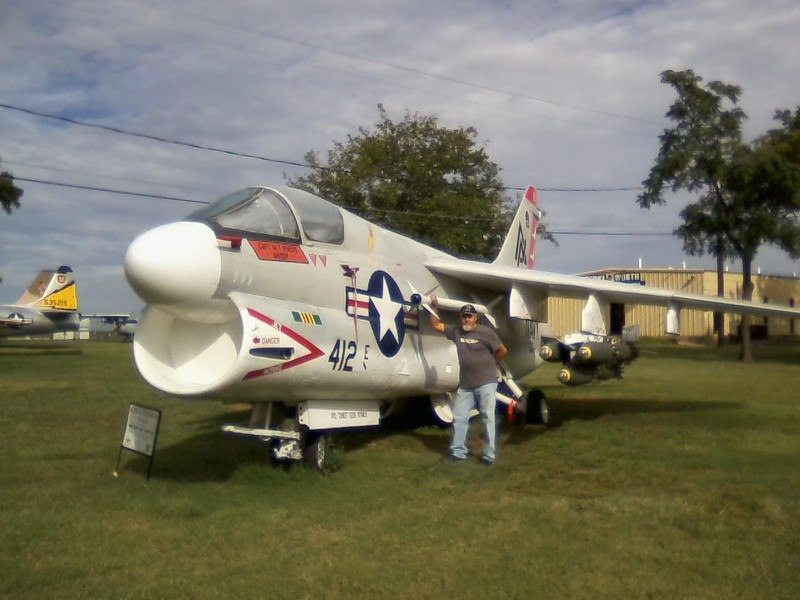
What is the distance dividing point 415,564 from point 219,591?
1309 millimetres

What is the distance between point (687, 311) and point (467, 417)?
40.9 metres

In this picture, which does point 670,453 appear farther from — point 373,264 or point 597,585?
point 597,585

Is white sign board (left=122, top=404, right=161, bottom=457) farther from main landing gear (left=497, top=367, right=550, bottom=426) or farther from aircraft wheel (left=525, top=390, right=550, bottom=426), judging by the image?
aircraft wheel (left=525, top=390, right=550, bottom=426)

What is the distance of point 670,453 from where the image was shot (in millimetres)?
9734

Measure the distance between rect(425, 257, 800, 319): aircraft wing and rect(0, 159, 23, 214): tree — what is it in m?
22.2

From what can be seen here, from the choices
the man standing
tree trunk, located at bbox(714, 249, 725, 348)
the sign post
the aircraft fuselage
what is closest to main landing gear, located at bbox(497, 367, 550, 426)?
the aircraft fuselage

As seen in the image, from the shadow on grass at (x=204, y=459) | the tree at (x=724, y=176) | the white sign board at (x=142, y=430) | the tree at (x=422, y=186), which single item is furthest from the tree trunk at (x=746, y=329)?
the white sign board at (x=142, y=430)

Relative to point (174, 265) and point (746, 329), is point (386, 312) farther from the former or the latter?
point (746, 329)

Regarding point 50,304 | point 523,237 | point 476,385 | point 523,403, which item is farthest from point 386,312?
point 50,304

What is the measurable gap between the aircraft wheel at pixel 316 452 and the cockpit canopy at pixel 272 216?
2057 mm

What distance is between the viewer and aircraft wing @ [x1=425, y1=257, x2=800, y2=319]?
11.1 m

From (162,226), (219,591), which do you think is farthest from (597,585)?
(162,226)

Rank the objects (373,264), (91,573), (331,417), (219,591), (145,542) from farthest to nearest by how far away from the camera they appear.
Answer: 1. (373,264)
2. (331,417)
3. (145,542)
4. (91,573)
5. (219,591)

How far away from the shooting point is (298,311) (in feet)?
26.3
